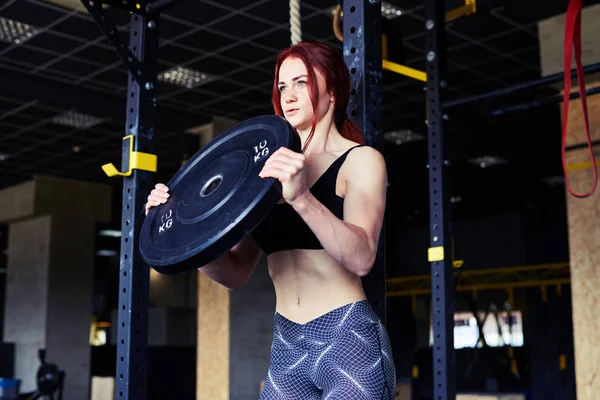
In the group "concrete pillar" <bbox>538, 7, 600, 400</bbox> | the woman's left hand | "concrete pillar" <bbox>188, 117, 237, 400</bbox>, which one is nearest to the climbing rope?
the woman's left hand

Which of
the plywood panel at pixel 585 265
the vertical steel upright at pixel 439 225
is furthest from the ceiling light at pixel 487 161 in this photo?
the vertical steel upright at pixel 439 225

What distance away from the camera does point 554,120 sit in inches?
350

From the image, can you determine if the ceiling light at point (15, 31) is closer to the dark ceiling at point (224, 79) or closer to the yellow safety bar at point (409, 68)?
the dark ceiling at point (224, 79)

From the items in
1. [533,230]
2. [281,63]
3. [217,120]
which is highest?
[217,120]

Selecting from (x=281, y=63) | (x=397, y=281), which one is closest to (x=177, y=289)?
(x=397, y=281)

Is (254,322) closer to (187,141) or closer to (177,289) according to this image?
(187,141)

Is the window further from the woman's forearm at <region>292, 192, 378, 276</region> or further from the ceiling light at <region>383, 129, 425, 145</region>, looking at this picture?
the woman's forearm at <region>292, 192, 378, 276</region>

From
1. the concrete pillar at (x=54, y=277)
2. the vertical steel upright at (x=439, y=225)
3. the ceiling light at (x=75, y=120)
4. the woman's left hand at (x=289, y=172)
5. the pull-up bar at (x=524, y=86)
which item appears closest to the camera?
the woman's left hand at (x=289, y=172)

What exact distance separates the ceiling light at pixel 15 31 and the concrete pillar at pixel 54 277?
211 inches

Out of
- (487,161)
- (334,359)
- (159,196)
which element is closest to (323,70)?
(159,196)

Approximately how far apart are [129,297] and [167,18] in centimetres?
415

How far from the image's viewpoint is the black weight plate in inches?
52.0

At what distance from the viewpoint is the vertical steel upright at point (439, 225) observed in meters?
3.35

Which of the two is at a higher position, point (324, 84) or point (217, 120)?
point (217, 120)
